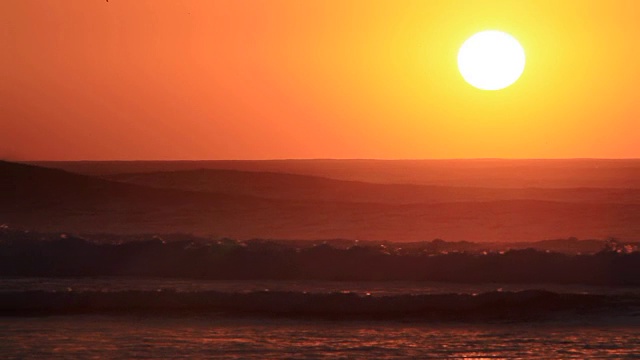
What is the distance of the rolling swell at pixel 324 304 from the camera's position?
455 inches

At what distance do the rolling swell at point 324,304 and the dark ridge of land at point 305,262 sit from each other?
2314 mm

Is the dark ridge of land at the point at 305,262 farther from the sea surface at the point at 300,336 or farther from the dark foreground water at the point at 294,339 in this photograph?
the dark foreground water at the point at 294,339

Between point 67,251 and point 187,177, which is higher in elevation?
point 187,177

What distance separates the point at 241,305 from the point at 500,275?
409 centimetres

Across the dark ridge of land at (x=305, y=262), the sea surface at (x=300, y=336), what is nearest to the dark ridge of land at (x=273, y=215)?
the dark ridge of land at (x=305, y=262)

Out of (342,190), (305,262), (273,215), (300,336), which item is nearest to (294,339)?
(300,336)

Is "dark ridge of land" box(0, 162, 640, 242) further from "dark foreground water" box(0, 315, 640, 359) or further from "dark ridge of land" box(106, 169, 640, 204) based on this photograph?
"dark foreground water" box(0, 315, 640, 359)

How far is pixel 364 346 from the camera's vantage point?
9.82 metres

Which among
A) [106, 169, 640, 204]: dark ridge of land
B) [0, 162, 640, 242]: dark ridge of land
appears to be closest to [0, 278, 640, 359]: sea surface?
[0, 162, 640, 242]: dark ridge of land

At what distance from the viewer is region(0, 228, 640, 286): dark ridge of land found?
14.6 metres

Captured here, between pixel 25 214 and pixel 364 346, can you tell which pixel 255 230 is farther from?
pixel 364 346

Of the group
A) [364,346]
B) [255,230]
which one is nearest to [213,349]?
[364,346]

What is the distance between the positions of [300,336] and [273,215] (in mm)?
18012

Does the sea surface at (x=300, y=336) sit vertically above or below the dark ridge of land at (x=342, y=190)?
below
